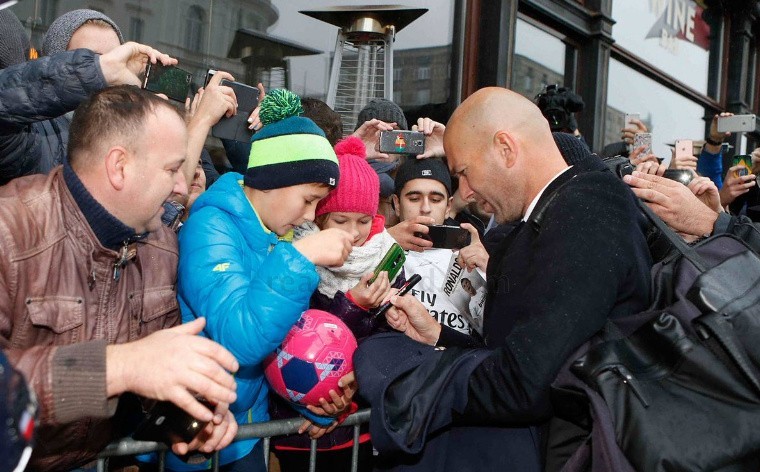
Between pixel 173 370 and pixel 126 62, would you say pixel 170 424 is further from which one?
pixel 126 62

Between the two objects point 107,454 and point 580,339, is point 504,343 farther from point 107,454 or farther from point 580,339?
point 107,454

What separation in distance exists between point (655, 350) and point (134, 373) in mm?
1248

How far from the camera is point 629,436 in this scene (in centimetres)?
165

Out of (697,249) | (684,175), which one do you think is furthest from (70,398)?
(684,175)

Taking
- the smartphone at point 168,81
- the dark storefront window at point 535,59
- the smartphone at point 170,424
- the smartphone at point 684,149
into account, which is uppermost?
the dark storefront window at point 535,59

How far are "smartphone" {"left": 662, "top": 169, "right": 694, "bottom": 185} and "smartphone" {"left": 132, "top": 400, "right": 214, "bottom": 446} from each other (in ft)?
8.61

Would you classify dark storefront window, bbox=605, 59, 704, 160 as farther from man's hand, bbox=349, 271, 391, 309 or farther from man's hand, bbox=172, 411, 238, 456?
man's hand, bbox=172, 411, 238, 456

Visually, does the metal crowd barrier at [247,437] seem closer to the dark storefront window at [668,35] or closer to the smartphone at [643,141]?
the smartphone at [643,141]

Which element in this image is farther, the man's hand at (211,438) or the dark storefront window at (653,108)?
the dark storefront window at (653,108)

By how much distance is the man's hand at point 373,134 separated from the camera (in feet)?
12.6

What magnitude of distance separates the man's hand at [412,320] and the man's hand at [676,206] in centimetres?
90

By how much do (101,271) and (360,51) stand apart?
422cm

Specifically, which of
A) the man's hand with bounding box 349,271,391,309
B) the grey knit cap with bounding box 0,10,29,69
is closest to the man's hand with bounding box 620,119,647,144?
the man's hand with bounding box 349,271,391,309

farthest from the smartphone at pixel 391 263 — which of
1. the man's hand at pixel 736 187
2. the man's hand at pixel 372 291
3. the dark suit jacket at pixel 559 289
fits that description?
the man's hand at pixel 736 187
